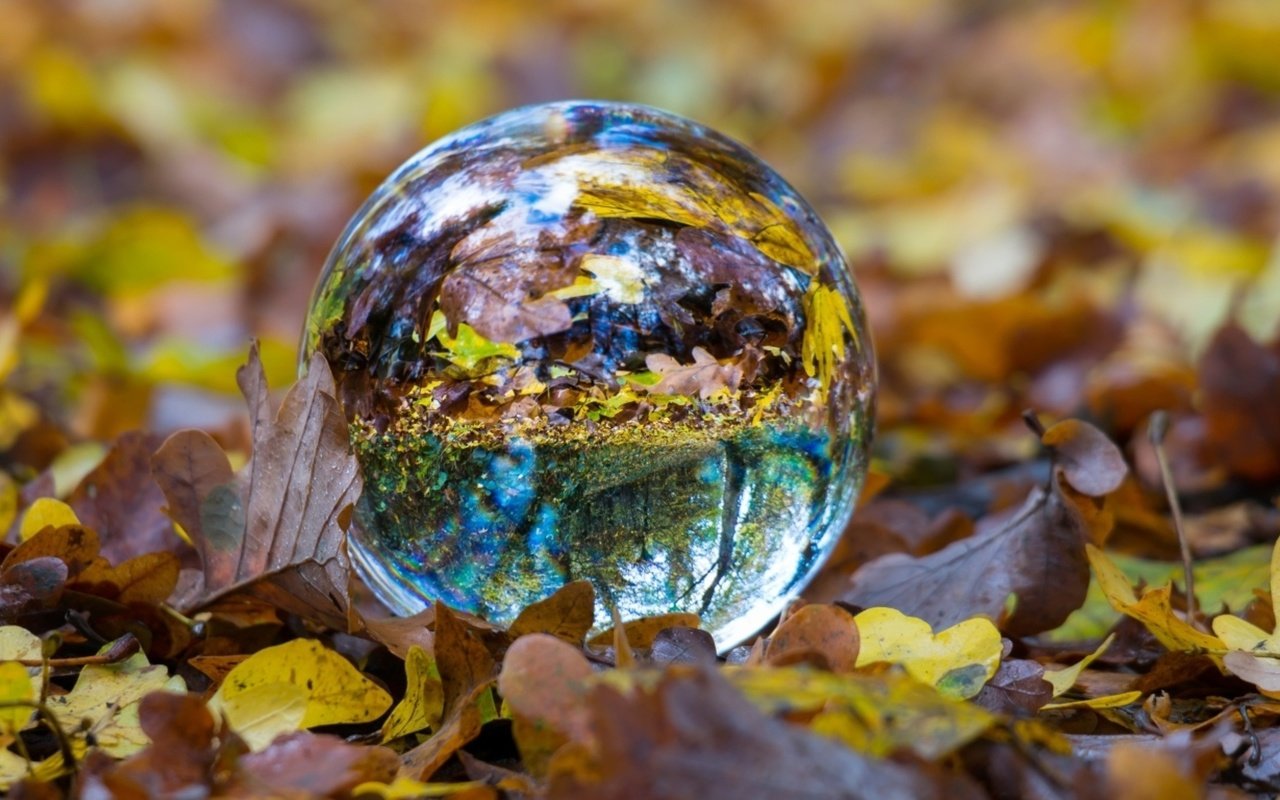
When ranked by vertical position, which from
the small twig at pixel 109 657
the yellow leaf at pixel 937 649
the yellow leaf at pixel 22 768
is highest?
the small twig at pixel 109 657

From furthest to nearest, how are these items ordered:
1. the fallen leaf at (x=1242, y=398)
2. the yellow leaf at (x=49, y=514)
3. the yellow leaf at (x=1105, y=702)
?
the fallen leaf at (x=1242, y=398), the yellow leaf at (x=49, y=514), the yellow leaf at (x=1105, y=702)

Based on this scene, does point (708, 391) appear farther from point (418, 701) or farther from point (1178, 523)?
point (1178, 523)

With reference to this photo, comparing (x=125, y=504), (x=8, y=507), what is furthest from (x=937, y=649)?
(x=8, y=507)

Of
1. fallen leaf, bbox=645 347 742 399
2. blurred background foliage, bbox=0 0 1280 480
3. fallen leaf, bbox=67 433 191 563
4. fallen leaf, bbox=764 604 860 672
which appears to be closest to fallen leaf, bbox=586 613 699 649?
fallen leaf, bbox=764 604 860 672

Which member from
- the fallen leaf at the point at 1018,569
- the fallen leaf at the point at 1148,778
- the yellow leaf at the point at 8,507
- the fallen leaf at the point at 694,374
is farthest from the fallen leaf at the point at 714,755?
the yellow leaf at the point at 8,507

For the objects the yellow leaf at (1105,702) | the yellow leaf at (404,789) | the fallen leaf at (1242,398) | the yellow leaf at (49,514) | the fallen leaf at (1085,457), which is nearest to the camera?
the yellow leaf at (404,789)

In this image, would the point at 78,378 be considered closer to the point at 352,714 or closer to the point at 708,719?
the point at 352,714

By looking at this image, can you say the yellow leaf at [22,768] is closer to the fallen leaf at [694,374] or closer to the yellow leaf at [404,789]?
the yellow leaf at [404,789]
